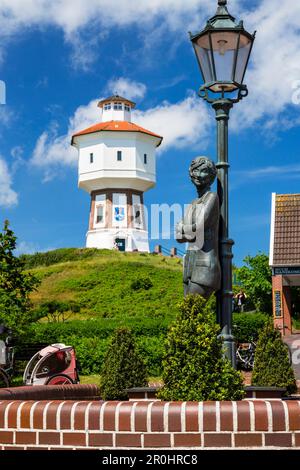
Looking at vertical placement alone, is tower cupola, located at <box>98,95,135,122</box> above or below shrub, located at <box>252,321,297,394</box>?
above

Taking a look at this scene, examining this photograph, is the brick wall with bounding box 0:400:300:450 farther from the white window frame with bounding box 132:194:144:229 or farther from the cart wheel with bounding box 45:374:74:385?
the white window frame with bounding box 132:194:144:229

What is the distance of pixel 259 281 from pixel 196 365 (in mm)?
34430

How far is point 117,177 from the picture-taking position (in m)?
65.4

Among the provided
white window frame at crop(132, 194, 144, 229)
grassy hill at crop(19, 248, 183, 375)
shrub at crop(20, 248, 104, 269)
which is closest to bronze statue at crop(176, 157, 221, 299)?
grassy hill at crop(19, 248, 183, 375)

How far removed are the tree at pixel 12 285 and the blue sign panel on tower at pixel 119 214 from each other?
46007 mm

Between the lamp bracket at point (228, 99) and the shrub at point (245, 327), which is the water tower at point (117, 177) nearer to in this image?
the shrub at point (245, 327)

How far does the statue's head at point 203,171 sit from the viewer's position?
7.73 metres

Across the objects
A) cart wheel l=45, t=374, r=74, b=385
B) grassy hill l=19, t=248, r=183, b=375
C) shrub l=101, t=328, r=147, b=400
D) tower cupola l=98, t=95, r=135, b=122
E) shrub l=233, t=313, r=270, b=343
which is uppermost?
tower cupola l=98, t=95, r=135, b=122

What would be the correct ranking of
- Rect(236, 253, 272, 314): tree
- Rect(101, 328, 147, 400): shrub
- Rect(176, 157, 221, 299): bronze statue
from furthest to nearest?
Rect(236, 253, 272, 314): tree → Rect(101, 328, 147, 400): shrub → Rect(176, 157, 221, 299): bronze statue

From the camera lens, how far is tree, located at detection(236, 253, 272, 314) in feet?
131

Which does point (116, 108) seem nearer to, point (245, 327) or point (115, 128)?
point (115, 128)

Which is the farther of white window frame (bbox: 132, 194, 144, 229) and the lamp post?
white window frame (bbox: 132, 194, 144, 229)

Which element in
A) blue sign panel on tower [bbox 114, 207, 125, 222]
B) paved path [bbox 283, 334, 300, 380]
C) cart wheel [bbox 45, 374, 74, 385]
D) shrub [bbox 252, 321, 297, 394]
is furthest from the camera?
blue sign panel on tower [bbox 114, 207, 125, 222]

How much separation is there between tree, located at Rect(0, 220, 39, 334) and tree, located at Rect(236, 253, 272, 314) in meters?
21.2
